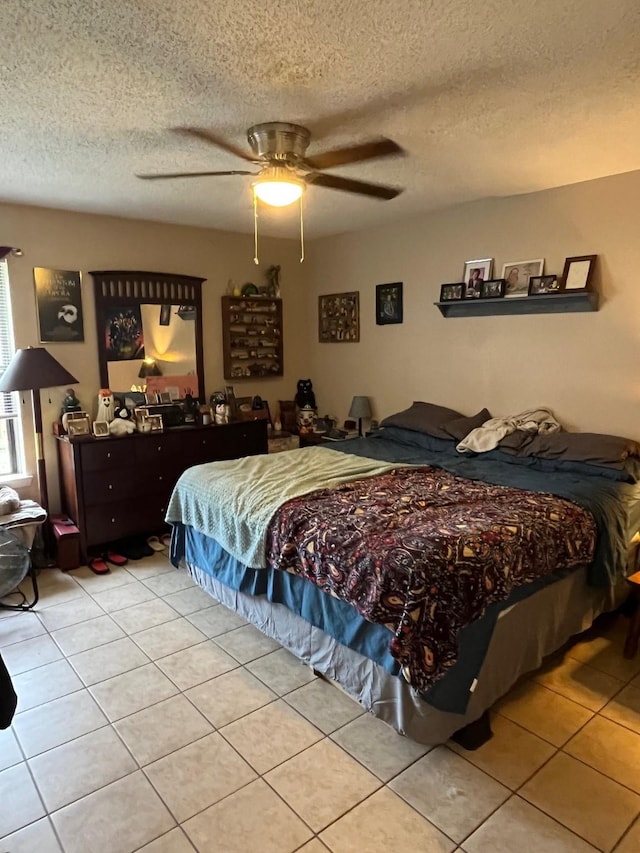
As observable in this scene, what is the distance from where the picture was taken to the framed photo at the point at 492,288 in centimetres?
372

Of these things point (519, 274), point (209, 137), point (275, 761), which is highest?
point (209, 137)

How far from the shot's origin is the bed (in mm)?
1962

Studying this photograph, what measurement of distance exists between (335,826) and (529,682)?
3.81ft

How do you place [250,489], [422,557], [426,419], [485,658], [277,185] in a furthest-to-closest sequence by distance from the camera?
1. [426,419]
2. [250,489]
3. [277,185]
4. [485,658]
5. [422,557]

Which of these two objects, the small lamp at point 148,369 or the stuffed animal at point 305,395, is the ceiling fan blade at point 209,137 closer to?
the small lamp at point 148,369

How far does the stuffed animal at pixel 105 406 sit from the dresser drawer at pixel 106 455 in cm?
31

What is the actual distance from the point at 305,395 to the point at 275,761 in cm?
367

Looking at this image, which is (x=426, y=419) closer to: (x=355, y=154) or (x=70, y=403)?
(x=355, y=154)

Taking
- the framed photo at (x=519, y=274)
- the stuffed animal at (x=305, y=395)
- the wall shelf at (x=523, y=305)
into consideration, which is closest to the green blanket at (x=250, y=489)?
the wall shelf at (x=523, y=305)

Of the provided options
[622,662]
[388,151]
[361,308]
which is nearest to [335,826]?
[622,662]

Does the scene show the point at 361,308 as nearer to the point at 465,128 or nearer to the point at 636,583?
the point at 465,128

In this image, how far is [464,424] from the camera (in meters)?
3.84

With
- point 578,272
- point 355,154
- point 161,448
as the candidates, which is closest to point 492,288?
point 578,272

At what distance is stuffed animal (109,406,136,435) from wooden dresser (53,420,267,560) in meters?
0.09
